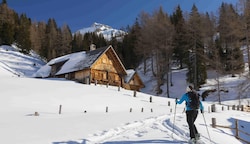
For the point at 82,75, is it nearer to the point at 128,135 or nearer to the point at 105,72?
the point at 105,72

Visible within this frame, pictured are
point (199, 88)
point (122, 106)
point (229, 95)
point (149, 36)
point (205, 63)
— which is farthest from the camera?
point (149, 36)

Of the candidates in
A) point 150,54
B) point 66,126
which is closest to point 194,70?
point 150,54

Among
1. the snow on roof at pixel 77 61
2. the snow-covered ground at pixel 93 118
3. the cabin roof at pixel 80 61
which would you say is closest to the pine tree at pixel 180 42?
the snow-covered ground at pixel 93 118

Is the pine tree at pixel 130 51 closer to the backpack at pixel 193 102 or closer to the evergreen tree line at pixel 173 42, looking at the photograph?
the evergreen tree line at pixel 173 42


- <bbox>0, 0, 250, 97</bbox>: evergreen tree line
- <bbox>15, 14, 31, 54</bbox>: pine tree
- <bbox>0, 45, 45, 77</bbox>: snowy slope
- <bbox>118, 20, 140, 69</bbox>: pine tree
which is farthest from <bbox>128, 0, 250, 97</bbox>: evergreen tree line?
<bbox>15, 14, 31, 54</bbox>: pine tree

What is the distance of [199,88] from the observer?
44438 mm

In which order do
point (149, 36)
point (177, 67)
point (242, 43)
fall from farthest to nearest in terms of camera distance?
point (177, 67)
point (149, 36)
point (242, 43)

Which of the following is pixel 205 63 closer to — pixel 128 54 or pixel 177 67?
pixel 177 67

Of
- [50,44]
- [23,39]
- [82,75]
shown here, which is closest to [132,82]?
[82,75]

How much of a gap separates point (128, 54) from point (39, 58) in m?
23.9

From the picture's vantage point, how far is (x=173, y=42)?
173 feet

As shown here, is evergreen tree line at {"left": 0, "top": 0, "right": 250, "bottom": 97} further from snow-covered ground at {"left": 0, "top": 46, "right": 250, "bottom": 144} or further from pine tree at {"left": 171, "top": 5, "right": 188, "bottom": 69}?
snow-covered ground at {"left": 0, "top": 46, "right": 250, "bottom": 144}

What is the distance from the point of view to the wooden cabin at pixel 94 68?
40.9 meters

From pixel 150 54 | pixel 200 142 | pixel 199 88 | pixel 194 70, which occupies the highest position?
pixel 150 54
